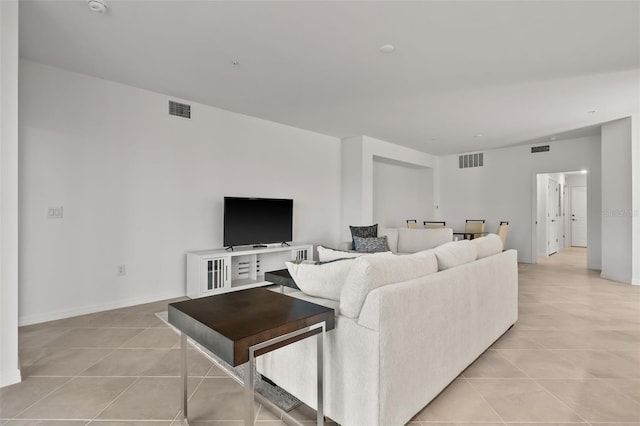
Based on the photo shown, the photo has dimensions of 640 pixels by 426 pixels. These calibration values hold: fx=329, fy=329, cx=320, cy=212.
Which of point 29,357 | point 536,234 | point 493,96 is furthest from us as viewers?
point 536,234

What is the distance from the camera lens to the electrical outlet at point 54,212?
338 centimetres

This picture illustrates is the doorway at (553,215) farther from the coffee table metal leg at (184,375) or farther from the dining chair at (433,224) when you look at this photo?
the coffee table metal leg at (184,375)

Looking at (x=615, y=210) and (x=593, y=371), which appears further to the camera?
(x=615, y=210)

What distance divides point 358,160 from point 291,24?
3814 mm

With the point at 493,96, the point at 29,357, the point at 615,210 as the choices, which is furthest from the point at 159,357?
the point at 615,210

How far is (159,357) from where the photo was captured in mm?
2551

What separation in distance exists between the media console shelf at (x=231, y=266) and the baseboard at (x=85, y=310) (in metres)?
0.40

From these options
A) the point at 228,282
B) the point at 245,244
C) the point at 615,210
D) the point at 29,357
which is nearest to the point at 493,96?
the point at 615,210

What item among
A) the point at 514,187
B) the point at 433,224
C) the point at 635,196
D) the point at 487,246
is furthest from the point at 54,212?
the point at 514,187

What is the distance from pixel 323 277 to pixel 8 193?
215 cm

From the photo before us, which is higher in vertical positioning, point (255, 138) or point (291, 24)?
point (291, 24)

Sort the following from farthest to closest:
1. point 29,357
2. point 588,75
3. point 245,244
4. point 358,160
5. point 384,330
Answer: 1. point 358,160
2. point 245,244
3. point 588,75
4. point 29,357
5. point 384,330

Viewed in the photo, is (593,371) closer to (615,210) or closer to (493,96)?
(493,96)

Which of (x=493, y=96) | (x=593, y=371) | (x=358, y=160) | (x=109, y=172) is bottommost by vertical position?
(x=593, y=371)
